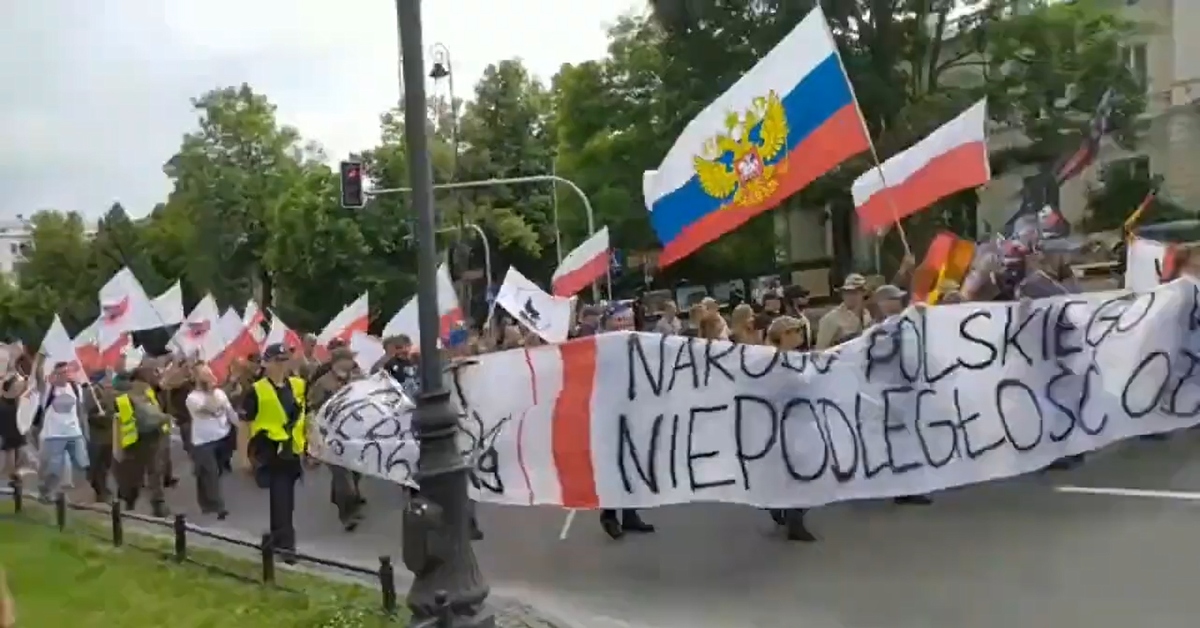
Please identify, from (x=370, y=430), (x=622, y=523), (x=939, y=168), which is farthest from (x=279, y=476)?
(x=939, y=168)

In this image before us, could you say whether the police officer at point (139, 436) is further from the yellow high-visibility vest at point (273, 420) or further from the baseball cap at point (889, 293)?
the baseball cap at point (889, 293)

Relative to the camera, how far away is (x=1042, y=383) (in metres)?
8.81

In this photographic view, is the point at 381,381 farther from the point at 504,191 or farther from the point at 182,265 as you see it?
the point at 182,265

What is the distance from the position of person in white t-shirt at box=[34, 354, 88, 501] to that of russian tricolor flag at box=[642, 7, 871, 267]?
7.79 m

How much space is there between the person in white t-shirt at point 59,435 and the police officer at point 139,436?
3.29ft

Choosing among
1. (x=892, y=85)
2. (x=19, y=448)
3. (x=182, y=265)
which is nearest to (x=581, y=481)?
(x=19, y=448)

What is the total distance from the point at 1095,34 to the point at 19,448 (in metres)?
31.0

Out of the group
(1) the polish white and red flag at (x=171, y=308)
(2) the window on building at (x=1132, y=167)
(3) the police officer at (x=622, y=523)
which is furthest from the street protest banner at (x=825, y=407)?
(2) the window on building at (x=1132, y=167)

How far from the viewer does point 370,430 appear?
10.3 metres

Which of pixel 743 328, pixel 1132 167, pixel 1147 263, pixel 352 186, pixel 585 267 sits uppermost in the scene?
pixel 1132 167

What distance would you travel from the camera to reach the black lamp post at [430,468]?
6.09m

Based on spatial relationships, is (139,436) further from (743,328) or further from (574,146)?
(574,146)

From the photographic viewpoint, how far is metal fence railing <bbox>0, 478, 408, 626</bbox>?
7.67m

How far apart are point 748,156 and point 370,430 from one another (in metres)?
3.70
